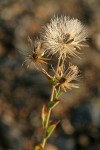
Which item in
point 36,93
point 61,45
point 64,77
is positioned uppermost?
point 36,93

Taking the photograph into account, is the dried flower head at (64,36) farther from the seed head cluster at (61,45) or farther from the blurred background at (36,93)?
the blurred background at (36,93)

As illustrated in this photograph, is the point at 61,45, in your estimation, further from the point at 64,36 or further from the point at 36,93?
the point at 36,93

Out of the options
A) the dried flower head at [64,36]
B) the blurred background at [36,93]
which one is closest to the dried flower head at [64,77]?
the dried flower head at [64,36]

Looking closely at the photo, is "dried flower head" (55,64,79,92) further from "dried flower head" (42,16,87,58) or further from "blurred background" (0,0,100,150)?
"blurred background" (0,0,100,150)

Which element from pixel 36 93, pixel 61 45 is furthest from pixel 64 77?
pixel 36 93

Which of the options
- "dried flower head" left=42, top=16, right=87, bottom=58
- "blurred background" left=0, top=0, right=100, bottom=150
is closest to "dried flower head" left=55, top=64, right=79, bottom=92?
"dried flower head" left=42, top=16, right=87, bottom=58

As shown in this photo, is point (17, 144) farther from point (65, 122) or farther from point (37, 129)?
point (65, 122)

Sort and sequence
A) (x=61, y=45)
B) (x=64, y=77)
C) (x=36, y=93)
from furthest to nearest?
(x=36, y=93), (x=61, y=45), (x=64, y=77)
